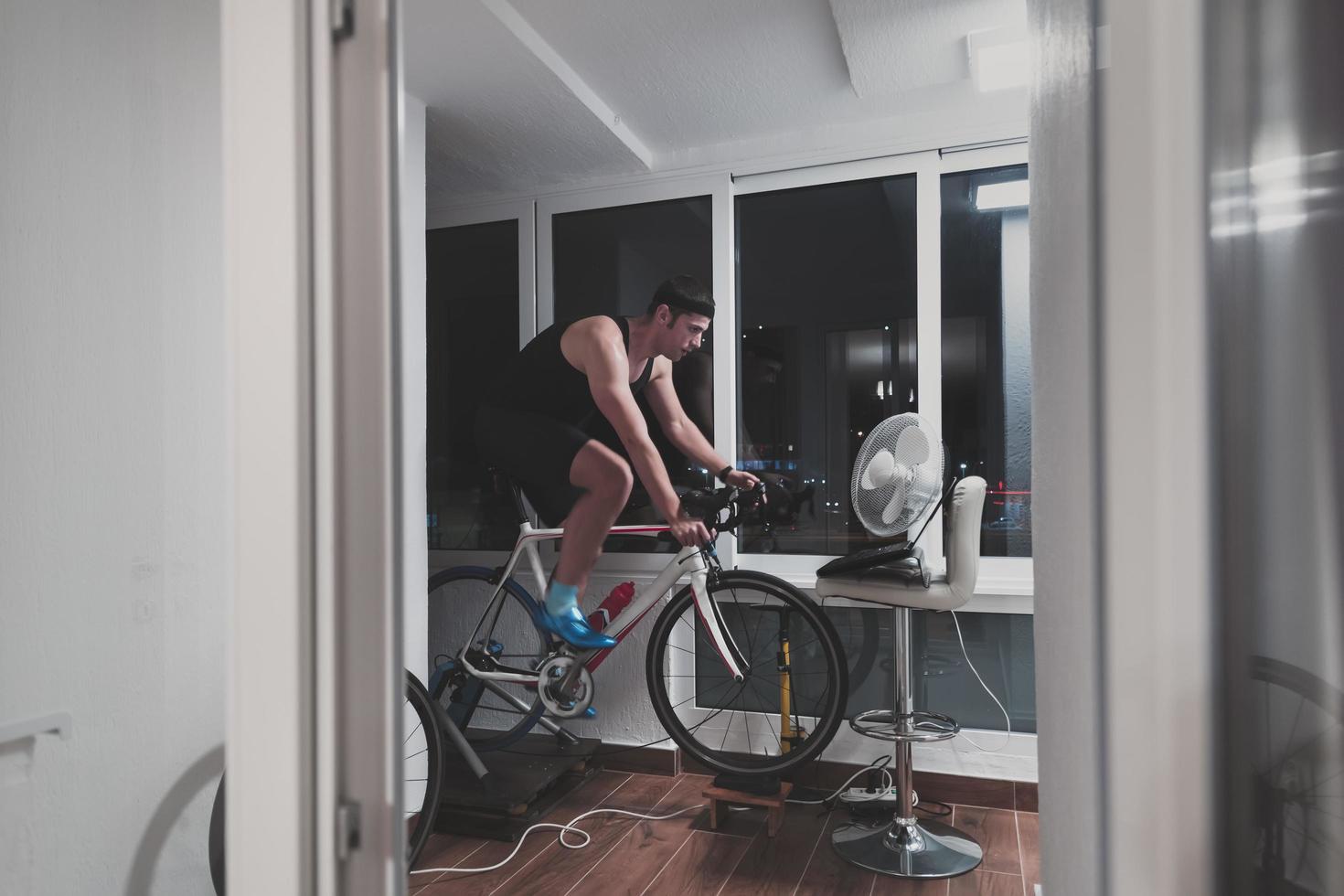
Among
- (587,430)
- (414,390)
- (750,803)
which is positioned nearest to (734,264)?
(587,430)

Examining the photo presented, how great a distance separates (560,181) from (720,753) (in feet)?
7.70

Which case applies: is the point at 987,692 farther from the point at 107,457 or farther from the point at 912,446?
the point at 107,457

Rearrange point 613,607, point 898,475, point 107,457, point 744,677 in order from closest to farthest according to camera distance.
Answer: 1. point 107,457
2. point 898,475
3. point 744,677
4. point 613,607

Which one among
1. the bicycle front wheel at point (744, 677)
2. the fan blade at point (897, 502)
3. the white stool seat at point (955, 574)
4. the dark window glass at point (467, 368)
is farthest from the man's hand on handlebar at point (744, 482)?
the dark window glass at point (467, 368)

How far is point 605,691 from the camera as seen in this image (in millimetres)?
3191

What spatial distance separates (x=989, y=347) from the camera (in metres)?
2.84

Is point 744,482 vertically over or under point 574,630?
over

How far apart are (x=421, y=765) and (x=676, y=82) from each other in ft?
8.04

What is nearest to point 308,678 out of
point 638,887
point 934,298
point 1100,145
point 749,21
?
point 1100,145

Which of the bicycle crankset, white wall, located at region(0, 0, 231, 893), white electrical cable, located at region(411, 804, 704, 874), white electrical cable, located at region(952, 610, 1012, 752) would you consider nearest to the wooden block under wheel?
white electrical cable, located at region(411, 804, 704, 874)

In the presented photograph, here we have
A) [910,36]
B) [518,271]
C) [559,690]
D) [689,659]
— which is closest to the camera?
[910,36]

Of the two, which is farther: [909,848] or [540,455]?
[540,455]

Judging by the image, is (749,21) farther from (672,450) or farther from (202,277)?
(202,277)

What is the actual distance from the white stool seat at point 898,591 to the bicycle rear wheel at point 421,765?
4.38ft
